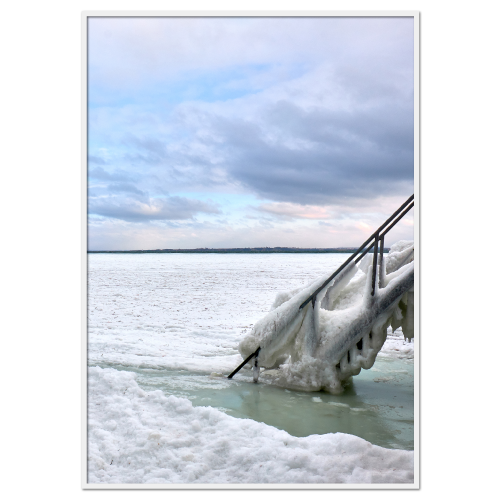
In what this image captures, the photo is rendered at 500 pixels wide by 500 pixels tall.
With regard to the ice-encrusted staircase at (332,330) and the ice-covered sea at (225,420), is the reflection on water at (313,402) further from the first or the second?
the ice-encrusted staircase at (332,330)

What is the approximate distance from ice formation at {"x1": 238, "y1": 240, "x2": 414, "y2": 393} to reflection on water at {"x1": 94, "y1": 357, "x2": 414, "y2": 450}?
29 centimetres

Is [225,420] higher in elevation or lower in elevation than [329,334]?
lower

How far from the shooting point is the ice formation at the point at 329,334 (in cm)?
534

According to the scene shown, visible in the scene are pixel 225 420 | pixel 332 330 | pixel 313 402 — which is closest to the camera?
pixel 225 420

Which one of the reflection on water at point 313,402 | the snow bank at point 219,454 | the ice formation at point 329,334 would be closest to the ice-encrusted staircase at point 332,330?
the ice formation at point 329,334

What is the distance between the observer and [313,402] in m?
5.24

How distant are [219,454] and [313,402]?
2048 mm

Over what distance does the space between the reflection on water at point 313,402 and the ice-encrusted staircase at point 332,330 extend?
276mm

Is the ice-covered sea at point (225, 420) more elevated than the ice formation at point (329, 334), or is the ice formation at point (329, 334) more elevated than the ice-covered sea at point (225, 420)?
the ice formation at point (329, 334)

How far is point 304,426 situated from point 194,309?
29.2ft

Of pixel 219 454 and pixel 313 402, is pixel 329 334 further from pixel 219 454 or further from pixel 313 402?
pixel 219 454

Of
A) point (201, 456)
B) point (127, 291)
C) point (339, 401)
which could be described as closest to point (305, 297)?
point (339, 401)

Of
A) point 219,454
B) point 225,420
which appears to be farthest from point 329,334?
point 219,454
